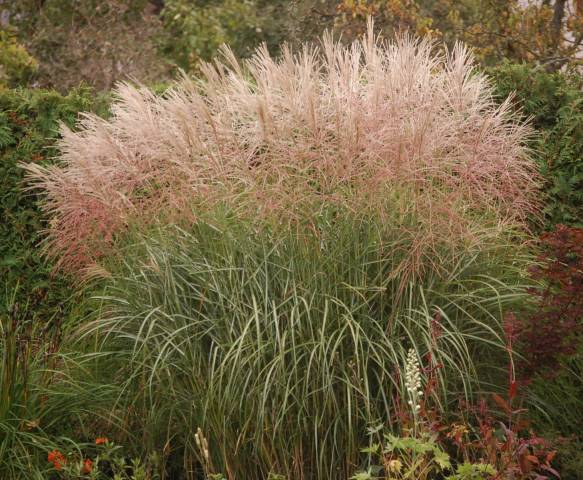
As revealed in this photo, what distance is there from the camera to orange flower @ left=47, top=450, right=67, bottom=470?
4.80 meters

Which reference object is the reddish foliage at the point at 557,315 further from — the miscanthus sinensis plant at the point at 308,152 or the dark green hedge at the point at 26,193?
the dark green hedge at the point at 26,193

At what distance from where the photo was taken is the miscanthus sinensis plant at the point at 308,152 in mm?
5023

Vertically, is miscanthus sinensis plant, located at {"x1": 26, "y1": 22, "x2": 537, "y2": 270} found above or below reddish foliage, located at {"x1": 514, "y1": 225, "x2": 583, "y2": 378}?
above

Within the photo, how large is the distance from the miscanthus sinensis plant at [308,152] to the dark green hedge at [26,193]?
2231 mm

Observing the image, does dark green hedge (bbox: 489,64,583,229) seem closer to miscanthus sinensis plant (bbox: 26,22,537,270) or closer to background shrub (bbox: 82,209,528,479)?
miscanthus sinensis plant (bbox: 26,22,537,270)

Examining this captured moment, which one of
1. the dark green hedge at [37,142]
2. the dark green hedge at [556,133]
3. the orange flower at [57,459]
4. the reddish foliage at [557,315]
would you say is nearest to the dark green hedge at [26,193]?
the dark green hedge at [37,142]

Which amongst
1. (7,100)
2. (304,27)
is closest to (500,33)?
(304,27)

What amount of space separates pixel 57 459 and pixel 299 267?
5.05ft

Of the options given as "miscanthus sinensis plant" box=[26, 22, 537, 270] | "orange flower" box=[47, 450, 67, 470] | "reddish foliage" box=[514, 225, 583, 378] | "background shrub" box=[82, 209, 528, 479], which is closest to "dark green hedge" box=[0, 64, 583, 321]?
"miscanthus sinensis plant" box=[26, 22, 537, 270]

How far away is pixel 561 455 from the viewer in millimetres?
4977

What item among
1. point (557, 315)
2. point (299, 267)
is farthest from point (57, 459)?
point (557, 315)

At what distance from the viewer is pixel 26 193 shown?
7.94 meters

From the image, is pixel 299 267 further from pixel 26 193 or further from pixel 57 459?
pixel 26 193

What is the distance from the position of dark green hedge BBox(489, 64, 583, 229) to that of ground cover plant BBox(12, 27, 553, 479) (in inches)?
62.1
